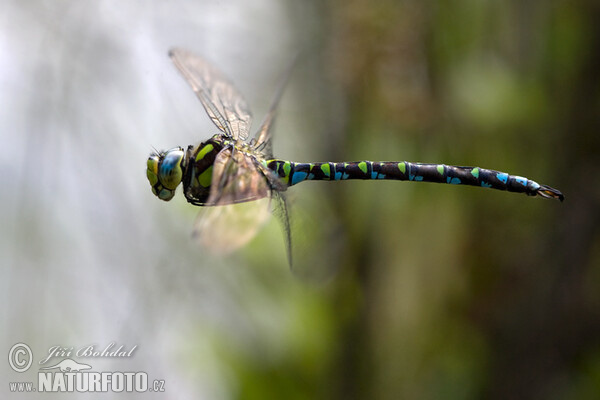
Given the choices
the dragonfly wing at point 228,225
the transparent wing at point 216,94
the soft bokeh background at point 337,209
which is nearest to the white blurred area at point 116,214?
the soft bokeh background at point 337,209

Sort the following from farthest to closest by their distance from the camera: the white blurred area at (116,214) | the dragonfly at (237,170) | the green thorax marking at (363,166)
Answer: the white blurred area at (116,214), the green thorax marking at (363,166), the dragonfly at (237,170)

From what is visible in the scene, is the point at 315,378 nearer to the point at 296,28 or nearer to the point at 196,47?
the point at 196,47

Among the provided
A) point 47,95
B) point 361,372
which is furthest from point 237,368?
point 47,95

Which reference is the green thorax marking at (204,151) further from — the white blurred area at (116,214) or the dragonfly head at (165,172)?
the white blurred area at (116,214)

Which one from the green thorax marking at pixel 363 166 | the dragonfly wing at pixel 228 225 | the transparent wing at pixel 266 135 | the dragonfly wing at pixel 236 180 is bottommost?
the dragonfly wing at pixel 228 225

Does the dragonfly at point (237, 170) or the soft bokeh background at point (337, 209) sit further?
the soft bokeh background at point (337, 209)
